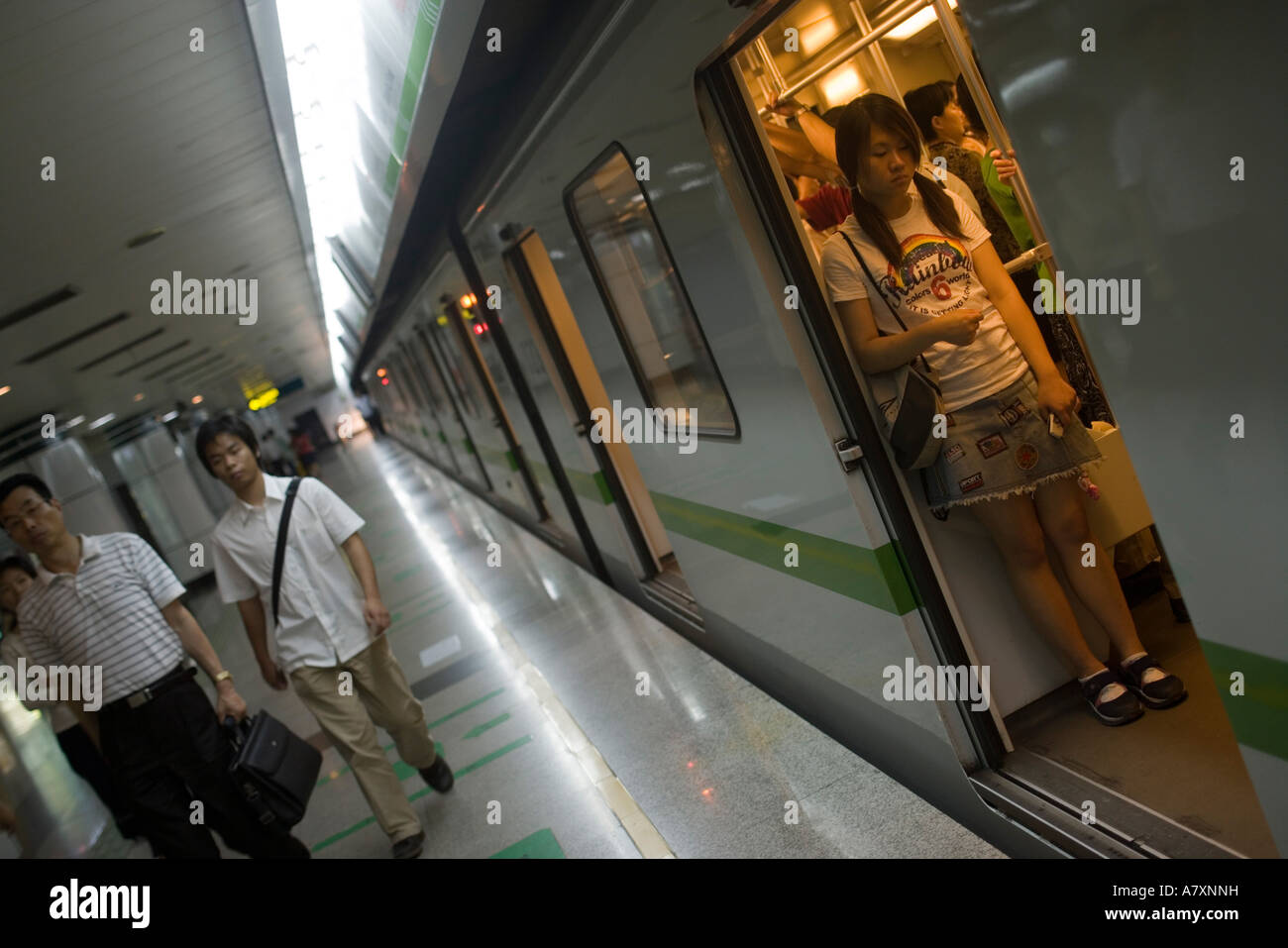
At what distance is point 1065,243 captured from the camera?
173 centimetres

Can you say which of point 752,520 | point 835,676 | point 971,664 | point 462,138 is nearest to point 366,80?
point 462,138

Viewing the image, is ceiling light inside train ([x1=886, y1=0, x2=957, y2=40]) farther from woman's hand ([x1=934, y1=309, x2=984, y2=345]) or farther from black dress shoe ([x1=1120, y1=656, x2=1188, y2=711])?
black dress shoe ([x1=1120, y1=656, x2=1188, y2=711])

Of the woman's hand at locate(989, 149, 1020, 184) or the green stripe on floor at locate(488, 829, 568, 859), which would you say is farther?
the green stripe on floor at locate(488, 829, 568, 859)

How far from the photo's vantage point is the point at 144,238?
22.9 feet

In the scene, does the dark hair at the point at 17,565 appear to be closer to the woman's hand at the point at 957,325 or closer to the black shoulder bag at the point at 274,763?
the black shoulder bag at the point at 274,763

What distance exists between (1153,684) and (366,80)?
407cm

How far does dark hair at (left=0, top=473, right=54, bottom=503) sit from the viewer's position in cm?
355

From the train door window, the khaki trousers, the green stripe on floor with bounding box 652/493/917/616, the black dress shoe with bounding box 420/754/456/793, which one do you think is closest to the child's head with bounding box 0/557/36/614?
the khaki trousers

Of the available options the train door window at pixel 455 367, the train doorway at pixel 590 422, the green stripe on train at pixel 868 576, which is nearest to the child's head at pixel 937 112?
the green stripe on train at pixel 868 576

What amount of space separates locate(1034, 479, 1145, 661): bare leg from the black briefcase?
285 cm

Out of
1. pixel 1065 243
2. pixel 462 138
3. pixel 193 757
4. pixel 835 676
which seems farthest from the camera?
pixel 462 138

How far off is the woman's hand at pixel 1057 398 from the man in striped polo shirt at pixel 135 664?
10.2ft

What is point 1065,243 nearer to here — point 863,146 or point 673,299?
point 863,146

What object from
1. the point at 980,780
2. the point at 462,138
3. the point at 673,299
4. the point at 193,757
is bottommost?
the point at 980,780
